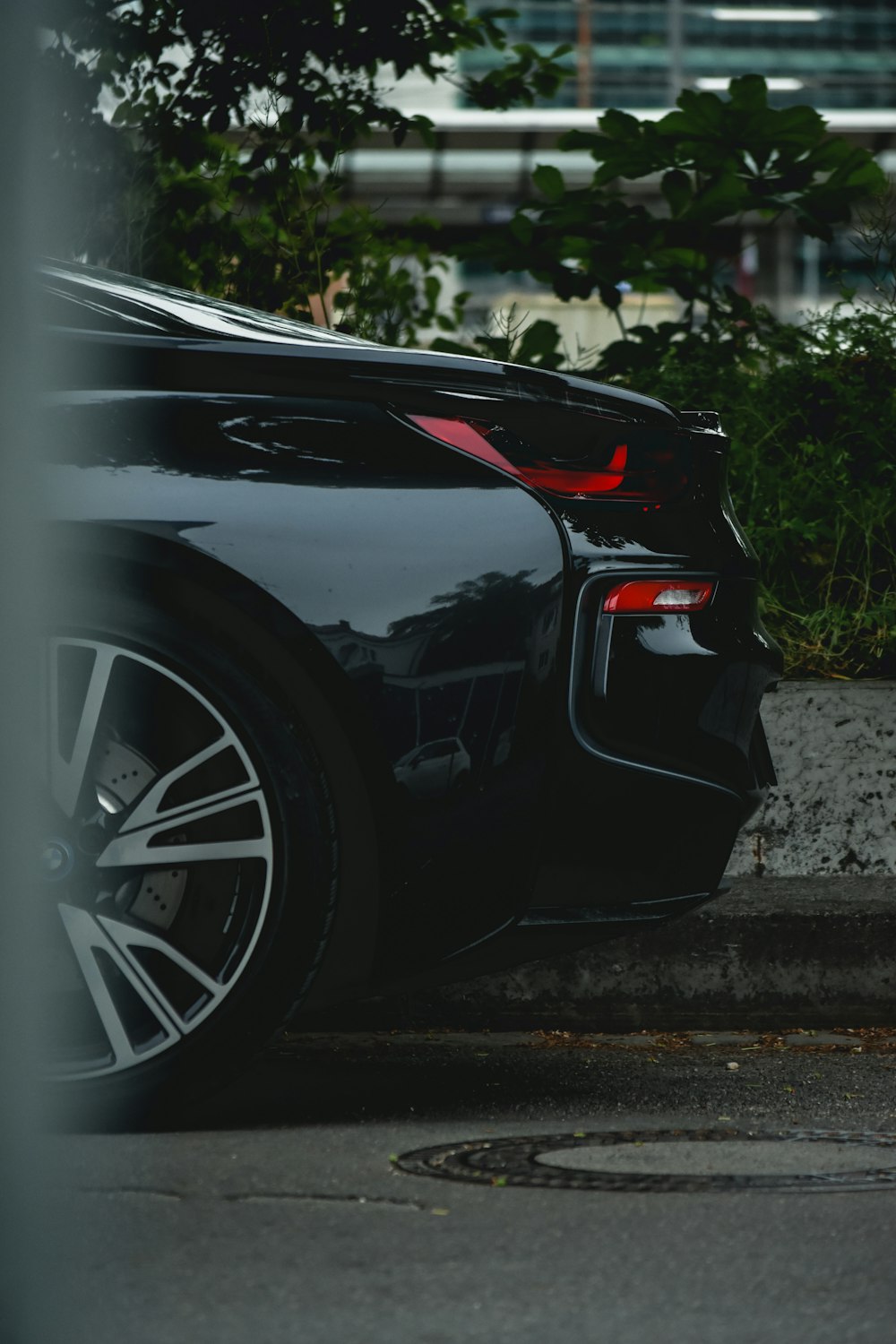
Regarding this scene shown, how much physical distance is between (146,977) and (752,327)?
398 centimetres

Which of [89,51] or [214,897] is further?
[89,51]

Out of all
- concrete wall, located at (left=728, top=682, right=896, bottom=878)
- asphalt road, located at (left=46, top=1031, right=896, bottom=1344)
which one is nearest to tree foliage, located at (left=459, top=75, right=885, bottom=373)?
concrete wall, located at (left=728, top=682, right=896, bottom=878)

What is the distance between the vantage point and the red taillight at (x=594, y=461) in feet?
11.0

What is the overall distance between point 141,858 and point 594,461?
3.39ft

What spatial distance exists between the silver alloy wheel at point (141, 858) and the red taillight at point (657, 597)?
68 centimetres

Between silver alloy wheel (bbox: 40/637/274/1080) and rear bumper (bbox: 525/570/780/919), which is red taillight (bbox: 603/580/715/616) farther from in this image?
A: silver alloy wheel (bbox: 40/637/274/1080)

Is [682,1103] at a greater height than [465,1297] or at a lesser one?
lesser

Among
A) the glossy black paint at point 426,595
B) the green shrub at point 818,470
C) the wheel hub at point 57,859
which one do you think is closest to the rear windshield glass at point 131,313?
the glossy black paint at point 426,595

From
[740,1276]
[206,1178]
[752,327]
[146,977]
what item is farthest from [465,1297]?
[752,327]

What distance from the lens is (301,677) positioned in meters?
3.27

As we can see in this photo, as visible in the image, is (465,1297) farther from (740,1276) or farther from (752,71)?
(752,71)

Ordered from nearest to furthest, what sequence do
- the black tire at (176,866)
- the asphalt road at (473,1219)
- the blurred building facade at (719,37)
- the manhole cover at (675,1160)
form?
the asphalt road at (473,1219) → the manhole cover at (675,1160) → the black tire at (176,866) → the blurred building facade at (719,37)

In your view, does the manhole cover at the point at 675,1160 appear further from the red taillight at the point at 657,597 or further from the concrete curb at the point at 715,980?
the concrete curb at the point at 715,980

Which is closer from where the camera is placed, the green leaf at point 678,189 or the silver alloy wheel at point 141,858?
the silver alloy wheel at point 141,858
